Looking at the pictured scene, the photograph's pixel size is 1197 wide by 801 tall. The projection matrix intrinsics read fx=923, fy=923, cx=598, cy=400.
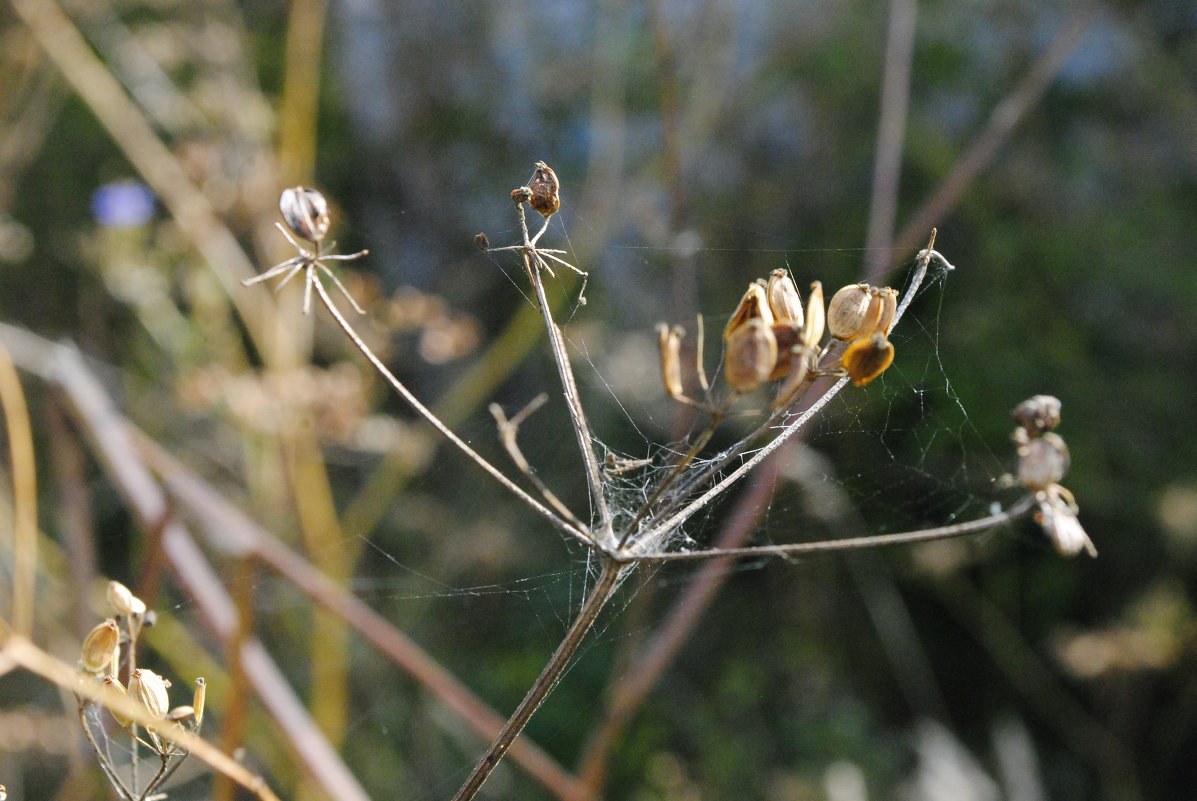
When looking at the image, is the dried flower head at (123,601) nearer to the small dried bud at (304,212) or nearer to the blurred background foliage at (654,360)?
the small dried bud at (304,212)

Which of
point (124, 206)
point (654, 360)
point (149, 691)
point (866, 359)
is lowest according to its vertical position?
point (654, 360)

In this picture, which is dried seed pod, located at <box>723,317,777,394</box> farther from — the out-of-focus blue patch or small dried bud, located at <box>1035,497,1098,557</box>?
the out-of-focus blue patch

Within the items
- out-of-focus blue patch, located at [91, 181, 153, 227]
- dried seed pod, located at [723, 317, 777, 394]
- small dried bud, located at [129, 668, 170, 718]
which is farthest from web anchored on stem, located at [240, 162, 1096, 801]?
out-of-focus blue patch, located at [91, 181, 153, 227]

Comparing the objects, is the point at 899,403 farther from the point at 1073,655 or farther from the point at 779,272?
the point at 779,272

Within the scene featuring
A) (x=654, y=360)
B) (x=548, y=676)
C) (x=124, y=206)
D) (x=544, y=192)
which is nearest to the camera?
(x=548, y=676)

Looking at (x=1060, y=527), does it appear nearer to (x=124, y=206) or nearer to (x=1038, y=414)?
(x=1038, y=414)

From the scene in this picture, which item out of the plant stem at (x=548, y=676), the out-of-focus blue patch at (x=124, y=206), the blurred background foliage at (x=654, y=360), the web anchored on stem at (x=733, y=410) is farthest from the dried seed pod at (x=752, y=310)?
the out-of-focus blue patch at (x=124, y=206)

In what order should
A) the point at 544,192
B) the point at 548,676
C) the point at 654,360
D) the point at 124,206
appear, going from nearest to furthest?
the point at 548,676
the point at 544,192
the point at 124,206
the point at 654,360

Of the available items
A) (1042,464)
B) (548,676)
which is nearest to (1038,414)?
(1042,464)
